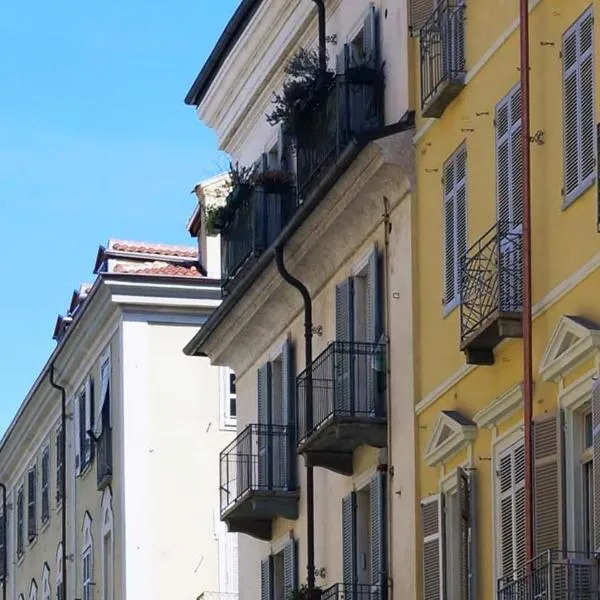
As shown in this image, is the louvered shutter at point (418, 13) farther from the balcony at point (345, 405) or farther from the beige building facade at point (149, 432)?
the beige building facade at point (149, 432)

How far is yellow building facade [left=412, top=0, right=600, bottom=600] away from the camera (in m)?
22.5

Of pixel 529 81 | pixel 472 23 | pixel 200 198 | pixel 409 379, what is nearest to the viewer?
pixel 529 81

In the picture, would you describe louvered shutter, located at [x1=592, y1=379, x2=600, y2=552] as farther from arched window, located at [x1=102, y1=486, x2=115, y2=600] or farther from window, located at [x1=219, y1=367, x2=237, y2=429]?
arched window, located at [x1=102, y1=486, x2=115, y2=600]

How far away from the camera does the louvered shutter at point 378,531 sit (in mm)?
28797

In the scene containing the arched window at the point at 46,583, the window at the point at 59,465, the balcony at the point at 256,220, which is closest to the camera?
the balcony at the point at 256,220

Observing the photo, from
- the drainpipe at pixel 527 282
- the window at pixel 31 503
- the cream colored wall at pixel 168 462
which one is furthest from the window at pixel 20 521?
the drainpipe at pixel 527 282

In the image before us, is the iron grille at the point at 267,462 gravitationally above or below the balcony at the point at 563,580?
above

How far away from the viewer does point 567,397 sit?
22609 millimetres

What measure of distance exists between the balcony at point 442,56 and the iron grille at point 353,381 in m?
3.27

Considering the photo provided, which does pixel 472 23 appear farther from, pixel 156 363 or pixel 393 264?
pixel 156 363

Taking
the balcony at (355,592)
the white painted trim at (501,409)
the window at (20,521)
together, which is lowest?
the balcony at (355,592)

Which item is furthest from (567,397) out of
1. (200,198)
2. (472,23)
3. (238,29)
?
(200,198)

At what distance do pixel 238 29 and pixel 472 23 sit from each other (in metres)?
10.7

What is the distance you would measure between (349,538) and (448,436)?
14.8 feet
